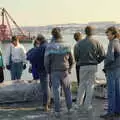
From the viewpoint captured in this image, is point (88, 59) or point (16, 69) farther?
point (16, 69)

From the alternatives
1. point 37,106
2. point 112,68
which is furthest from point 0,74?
point 112,68

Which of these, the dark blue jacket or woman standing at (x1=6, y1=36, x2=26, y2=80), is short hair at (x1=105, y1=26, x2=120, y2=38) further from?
woman standing at (x1=6, y1=36, x2=26, y2=80)

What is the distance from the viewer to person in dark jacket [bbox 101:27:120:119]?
1033 centimetres

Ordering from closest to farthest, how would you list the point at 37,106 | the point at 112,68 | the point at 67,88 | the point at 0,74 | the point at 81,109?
the point at 112,68 → the point at 67,88 → the point at 81,109 → the point at 37,106 → the point at 0,74

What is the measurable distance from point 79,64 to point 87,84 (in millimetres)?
527

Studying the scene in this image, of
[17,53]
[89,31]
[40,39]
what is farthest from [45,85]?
[17,53]

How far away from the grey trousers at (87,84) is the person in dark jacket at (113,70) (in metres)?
0.95

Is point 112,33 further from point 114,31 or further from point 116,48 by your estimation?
point 116,48

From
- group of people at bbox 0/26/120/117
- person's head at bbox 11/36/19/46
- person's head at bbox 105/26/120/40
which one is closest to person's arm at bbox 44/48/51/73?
group of people at bbox 0/26/120/117

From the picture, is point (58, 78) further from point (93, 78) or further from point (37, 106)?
point (37, 106)

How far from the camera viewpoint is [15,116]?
1145 cm

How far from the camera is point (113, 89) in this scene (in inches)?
420

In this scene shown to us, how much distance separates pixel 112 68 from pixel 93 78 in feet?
4.13

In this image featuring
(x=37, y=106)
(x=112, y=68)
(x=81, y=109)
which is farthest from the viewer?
(x=37, y=106)
